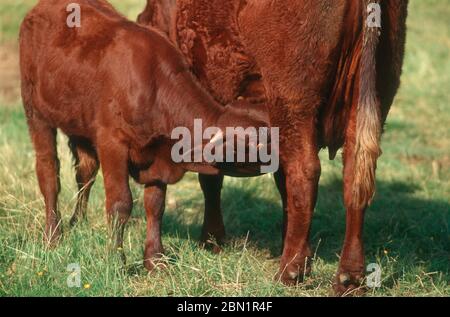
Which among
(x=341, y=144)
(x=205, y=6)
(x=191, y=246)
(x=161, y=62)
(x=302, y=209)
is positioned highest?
(x=205, y=6)

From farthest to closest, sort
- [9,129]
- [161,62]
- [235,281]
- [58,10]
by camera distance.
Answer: [9,129], [58,10], [161,62], [235,281]

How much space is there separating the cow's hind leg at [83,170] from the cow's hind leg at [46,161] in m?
0.16

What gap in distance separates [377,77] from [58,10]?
86.7 inches

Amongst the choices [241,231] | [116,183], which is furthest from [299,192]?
[241,231]

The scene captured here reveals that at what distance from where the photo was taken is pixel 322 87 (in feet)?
16.2

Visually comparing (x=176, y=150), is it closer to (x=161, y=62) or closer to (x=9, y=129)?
(x=161, y=62)

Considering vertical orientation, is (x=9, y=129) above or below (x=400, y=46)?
below

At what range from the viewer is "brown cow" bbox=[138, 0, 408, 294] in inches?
192

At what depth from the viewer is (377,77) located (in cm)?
506

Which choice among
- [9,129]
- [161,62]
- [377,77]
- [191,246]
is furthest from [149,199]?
[9,129]

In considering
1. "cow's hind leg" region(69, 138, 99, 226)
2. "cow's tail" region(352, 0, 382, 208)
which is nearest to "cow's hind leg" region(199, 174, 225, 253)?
"cow's hind leg" region(69, 138, 99, 226)

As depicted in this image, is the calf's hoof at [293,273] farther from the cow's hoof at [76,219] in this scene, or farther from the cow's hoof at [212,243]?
the cow's hoof at [76,219]

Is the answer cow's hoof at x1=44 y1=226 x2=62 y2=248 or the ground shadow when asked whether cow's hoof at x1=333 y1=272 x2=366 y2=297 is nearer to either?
the ground shadow

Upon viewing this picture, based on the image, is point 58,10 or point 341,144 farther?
point 58,10
